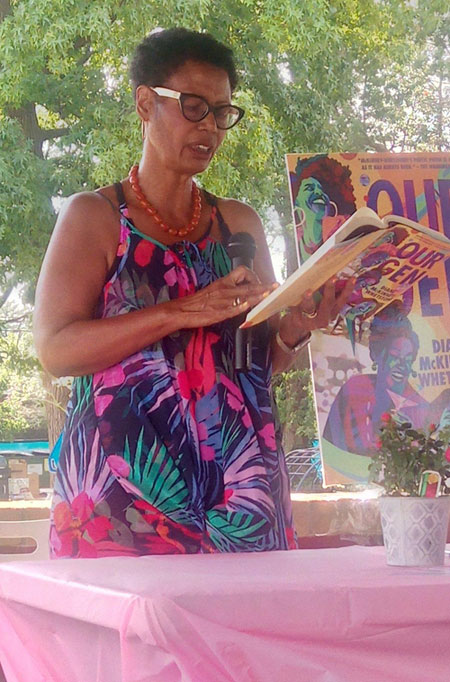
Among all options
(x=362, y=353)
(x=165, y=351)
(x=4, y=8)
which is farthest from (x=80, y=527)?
(x=4, y=8)

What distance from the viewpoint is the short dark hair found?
150 cm

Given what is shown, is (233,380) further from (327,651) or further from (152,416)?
(327,651)

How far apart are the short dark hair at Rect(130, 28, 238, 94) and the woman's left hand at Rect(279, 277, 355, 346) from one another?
1.17ft

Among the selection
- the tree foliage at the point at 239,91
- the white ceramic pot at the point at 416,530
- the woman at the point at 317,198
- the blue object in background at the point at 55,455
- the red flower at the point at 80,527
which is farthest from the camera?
the tree foliage at the point at 239,91

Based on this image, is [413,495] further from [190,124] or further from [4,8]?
[4,8]

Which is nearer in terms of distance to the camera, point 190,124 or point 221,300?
point 221,300

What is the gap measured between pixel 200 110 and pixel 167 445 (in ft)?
1.60

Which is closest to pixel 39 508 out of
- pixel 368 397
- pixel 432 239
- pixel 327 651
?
pixel 368 397

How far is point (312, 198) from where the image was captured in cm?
266

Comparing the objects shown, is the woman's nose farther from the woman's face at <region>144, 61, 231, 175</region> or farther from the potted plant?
the potted plant

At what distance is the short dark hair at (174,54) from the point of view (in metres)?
1.50

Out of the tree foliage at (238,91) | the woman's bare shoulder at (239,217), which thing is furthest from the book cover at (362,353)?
the tree foliage at (238,91)

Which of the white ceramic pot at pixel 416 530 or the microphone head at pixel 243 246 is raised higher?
the microphone head at pixel 243 246

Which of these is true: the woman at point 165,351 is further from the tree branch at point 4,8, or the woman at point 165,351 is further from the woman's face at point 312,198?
the tree branch at point 4,8
